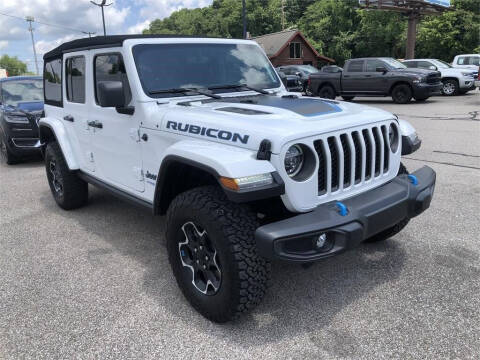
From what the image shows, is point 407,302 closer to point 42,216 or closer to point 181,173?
point 181,173

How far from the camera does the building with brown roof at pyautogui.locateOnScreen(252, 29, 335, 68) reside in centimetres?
4597

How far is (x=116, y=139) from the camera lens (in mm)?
3781

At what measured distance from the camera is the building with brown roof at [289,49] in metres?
46.0

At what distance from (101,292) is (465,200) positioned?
13.7ft

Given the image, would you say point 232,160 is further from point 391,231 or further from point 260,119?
point 391,231

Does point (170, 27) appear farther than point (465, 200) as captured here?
Yes

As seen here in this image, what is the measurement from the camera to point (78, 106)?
14.6ft

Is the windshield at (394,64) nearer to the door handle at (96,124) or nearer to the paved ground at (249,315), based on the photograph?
the paved ground at (249,315)

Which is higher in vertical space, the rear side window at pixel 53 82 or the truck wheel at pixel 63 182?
the rear side window at pixel 53 82

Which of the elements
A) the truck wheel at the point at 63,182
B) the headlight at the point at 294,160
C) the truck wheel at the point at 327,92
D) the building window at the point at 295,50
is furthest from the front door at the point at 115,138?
the building window at the point at 295,50

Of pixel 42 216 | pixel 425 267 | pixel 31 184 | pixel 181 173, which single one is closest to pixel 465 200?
pixel 425 267

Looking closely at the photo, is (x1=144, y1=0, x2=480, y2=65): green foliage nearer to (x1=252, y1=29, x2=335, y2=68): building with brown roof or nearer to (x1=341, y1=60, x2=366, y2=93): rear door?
(x1=252, y1=29, x2=335, y2=68): building with brown roof

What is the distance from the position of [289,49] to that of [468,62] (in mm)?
29946

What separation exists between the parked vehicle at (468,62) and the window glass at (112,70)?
1871 centimetres
